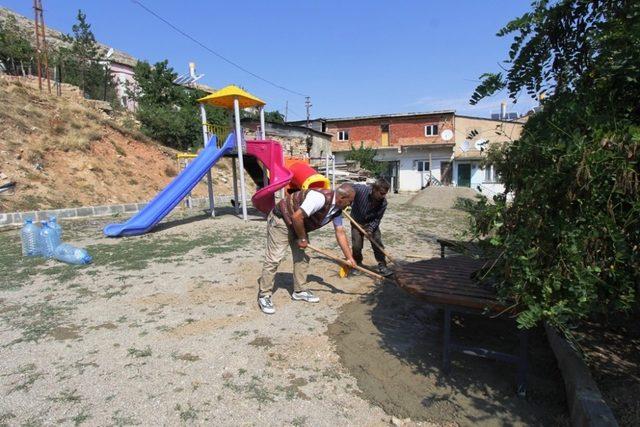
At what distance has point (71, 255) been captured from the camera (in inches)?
242

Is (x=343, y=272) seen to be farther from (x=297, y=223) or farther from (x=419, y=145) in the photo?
(x=419, y=145)

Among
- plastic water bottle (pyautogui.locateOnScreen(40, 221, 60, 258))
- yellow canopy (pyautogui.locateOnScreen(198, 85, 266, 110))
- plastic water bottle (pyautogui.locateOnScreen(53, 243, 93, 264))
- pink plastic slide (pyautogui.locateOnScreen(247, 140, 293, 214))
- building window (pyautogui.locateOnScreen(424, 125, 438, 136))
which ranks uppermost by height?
building window (pyautogui.locateOnScreen(424, 125, 438, 136))

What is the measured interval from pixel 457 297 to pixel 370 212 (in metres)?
2.72

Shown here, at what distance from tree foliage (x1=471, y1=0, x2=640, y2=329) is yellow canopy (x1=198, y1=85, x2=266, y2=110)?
931 centimetres

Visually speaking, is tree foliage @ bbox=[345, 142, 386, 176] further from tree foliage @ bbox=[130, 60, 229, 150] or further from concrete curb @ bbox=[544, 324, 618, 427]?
concrete curb @ bbox=[544, 324, 618, 427]

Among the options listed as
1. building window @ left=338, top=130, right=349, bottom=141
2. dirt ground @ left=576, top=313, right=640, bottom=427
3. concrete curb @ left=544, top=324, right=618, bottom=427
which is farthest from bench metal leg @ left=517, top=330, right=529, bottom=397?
building window @ left=338, top=130, right=349, bottom=141

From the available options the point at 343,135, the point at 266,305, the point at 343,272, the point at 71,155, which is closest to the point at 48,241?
the point at 266,305

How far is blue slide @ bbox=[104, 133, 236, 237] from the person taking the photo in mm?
8367

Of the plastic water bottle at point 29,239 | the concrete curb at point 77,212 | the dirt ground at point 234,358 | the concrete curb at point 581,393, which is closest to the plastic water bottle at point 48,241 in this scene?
the plastic water bottle at point 29,239

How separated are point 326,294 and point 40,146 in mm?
12200

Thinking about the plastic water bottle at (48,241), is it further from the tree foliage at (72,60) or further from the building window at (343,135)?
the building window at (343,135)

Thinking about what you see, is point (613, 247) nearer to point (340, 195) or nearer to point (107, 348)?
point (340, 195)

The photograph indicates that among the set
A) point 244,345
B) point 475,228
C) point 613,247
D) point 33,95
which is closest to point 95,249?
point 244,345

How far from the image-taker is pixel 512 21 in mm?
2463
